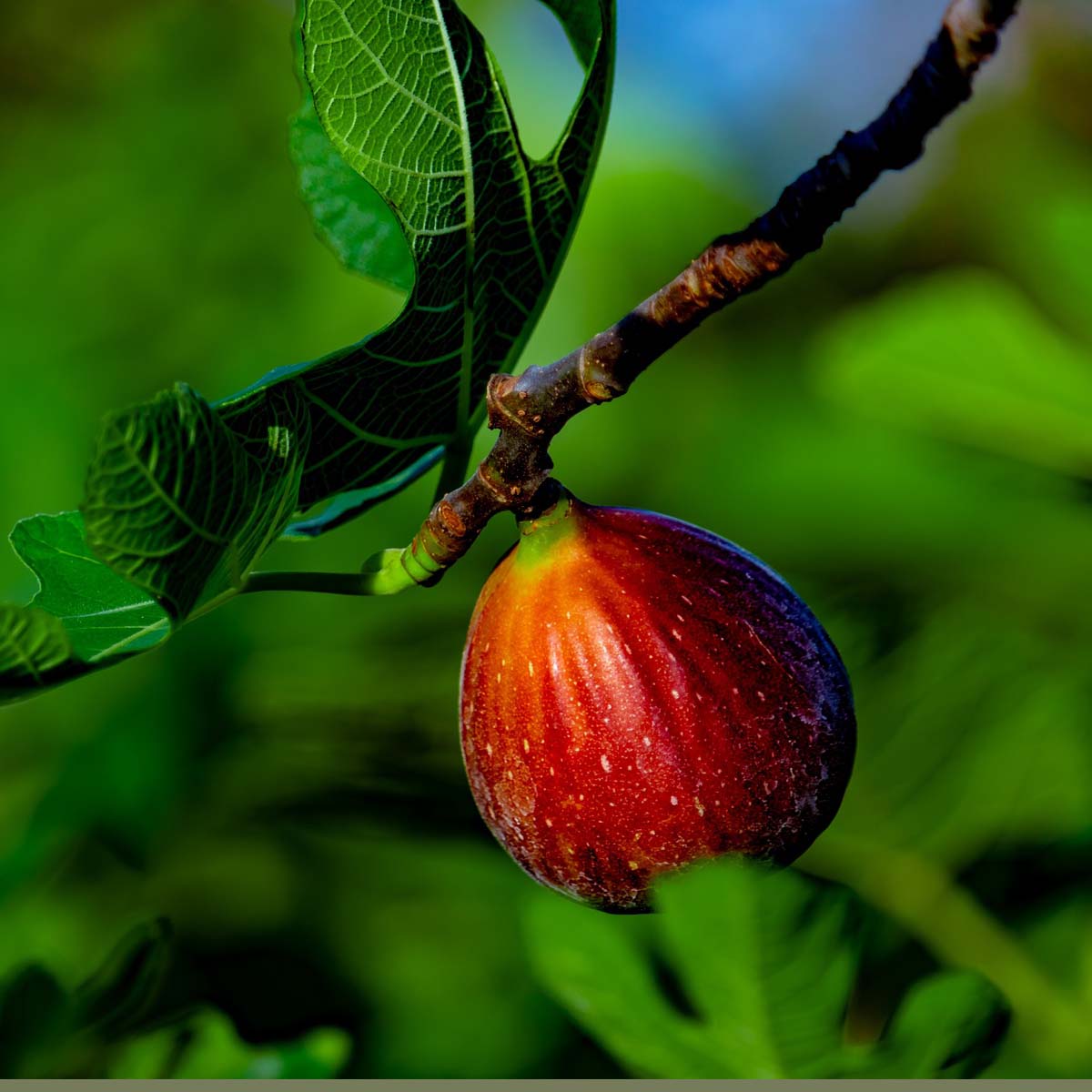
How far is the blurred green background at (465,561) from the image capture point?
1.33m

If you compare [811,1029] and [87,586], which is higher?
[87,586]

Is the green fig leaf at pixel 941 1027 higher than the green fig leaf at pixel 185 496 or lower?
lower

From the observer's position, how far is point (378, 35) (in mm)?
839

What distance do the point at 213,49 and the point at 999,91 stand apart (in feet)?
4.31

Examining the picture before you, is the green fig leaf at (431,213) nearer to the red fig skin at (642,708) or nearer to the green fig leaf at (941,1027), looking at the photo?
the red fig skin at (642,708)

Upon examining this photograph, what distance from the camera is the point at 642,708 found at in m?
0.83

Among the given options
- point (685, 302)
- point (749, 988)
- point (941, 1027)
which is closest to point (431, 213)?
point (685, 302)

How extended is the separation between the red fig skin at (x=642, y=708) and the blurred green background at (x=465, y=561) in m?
0.27

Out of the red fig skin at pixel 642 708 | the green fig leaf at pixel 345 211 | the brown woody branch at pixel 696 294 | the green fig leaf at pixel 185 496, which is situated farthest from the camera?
the green fig leaf at pixel 345 211

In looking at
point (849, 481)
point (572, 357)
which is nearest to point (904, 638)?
point (849, 481)

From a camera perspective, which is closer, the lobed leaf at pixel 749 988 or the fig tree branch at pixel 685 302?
the fig tree branch at pixel 685 302

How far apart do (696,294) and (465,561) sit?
123 cm

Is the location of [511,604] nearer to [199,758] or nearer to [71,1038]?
[71,1038]

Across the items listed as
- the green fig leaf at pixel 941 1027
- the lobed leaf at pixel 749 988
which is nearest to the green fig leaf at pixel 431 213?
the lobed leaf at pixel 749 988
